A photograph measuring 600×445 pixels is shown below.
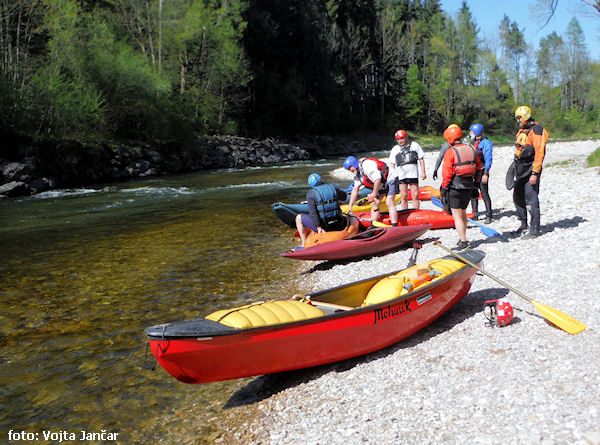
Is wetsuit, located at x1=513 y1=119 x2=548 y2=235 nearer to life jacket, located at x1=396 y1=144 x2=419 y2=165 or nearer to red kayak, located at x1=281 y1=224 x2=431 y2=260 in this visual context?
red kayak, located at x1=281 y1=224 x2=431 y2=260

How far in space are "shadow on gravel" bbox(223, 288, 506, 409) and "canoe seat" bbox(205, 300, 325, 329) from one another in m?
0.64

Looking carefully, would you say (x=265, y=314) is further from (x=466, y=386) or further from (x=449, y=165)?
(x=449, y=165)

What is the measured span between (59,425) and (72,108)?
2128 centimetres

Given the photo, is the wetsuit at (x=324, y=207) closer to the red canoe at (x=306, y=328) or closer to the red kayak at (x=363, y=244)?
the red kayak at (x=363, y=244)

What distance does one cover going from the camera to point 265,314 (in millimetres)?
3990

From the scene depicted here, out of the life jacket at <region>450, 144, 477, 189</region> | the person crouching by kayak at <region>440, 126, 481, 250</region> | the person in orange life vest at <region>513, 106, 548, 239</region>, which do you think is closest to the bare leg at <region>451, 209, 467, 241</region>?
the person crouching by kayak at <region>440, 126, 481, 250</region>

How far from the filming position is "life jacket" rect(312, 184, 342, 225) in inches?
318

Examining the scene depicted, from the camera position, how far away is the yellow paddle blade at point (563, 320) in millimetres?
4159

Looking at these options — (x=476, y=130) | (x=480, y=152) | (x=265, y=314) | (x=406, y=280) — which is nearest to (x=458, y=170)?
(x=406, y=280)

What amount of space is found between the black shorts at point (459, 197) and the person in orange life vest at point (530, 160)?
114 cm

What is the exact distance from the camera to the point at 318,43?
48938 mm

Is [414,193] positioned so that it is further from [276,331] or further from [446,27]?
[446,27]

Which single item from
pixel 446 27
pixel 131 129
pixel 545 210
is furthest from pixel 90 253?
pixel 446 27

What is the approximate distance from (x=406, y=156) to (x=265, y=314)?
5.76m
